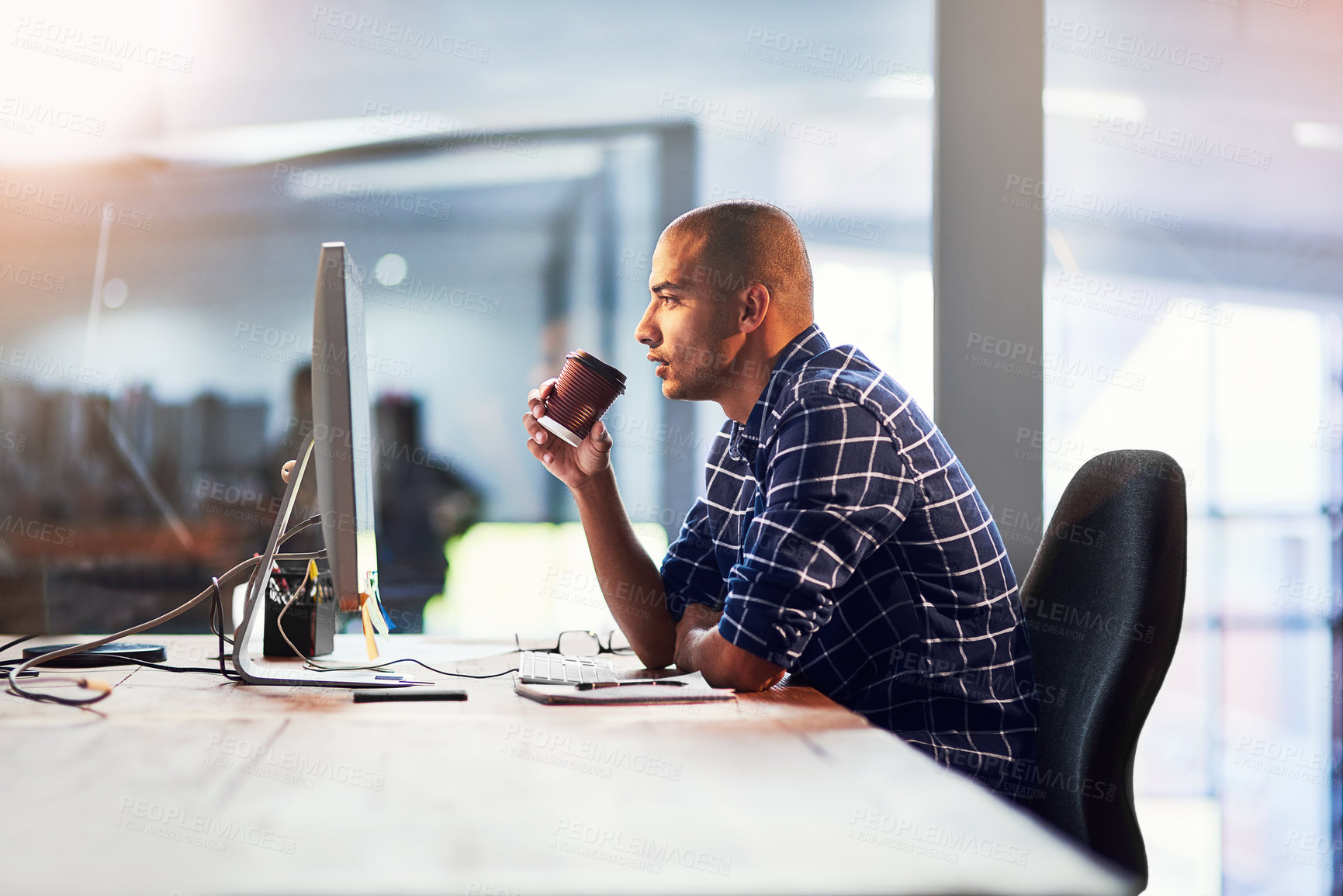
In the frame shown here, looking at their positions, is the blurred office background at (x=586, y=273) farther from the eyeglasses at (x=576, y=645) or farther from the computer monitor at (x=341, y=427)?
the computer monitor at (x=341, y=427)

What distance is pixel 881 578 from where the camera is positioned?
4.04 ft

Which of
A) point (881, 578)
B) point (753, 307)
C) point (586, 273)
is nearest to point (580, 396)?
point (753, 307)

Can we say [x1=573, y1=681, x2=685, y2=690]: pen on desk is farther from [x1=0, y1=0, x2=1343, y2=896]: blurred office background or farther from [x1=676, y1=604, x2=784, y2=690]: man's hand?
[x1=0, y1=0, x2=1343, y2=896]: blurred office background

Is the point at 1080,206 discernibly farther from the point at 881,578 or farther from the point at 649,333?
the point at 881,578

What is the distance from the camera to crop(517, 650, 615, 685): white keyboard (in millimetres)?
1148

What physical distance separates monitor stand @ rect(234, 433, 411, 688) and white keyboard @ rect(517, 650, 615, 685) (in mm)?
159

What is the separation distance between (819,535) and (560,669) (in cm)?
39

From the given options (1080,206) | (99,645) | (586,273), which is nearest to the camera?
(99,645)

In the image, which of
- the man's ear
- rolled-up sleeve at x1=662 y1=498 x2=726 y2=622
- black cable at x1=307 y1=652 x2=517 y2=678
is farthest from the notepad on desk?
the man's ear

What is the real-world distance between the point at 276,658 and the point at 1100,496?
1212 mm

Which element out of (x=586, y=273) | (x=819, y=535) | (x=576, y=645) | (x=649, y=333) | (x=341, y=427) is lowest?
(x=576, y=645)

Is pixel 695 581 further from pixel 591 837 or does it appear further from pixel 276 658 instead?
pixel 591 837

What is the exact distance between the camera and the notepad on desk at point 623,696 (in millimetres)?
1033

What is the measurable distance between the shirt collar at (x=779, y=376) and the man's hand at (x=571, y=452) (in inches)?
8.9
